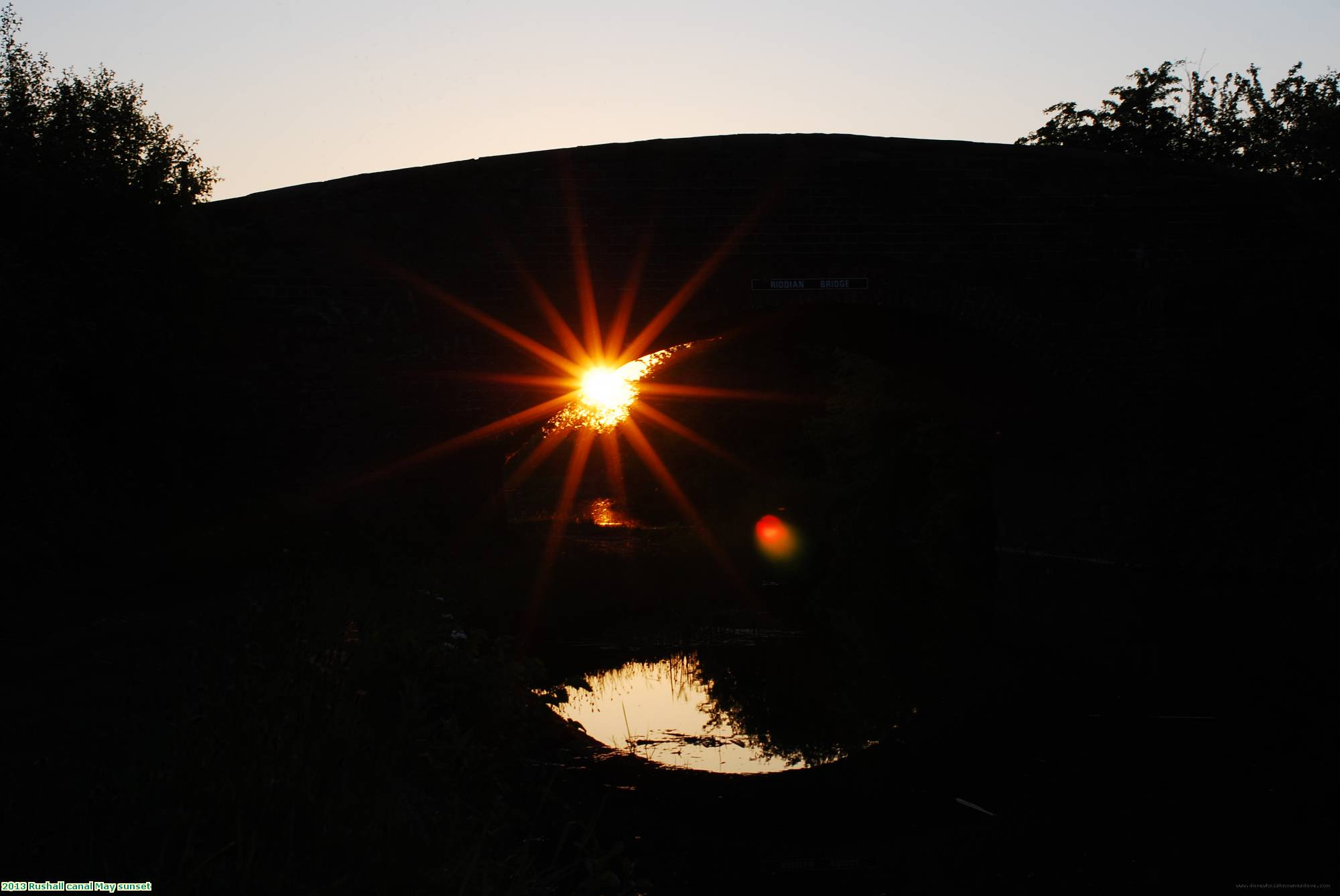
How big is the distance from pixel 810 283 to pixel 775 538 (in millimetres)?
12397

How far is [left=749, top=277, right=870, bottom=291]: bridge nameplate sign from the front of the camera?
43.3ft

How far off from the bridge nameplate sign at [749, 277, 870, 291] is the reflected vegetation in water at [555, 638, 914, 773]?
386 centimetres

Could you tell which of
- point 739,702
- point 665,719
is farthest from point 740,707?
point 665,719

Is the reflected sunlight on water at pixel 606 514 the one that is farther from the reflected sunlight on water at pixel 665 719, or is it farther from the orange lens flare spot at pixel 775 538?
the reflected sunlight on water at pixel 665 719

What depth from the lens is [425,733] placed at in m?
5.68

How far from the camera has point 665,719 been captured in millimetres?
8352

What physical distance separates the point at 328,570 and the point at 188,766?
5534 mm

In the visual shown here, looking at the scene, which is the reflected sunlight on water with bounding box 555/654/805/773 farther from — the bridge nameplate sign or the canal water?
the bridge nameplate sign

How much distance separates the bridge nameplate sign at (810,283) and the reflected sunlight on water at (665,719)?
4365 mm

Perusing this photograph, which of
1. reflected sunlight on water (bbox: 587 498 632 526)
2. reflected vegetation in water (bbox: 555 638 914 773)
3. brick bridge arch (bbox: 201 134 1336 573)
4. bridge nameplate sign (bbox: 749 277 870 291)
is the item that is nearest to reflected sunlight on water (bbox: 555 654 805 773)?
reflected vegetation in water (bbox: 555 638 914 773)

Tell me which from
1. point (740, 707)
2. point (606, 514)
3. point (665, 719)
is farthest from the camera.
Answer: point (606, 514)

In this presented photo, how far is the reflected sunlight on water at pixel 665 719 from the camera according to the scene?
735cm

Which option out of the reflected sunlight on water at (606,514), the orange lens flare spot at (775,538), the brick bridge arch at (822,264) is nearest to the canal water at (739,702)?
the brick bridge arch at (822,264)

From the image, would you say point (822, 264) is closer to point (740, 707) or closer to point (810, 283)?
point (810, 283)
